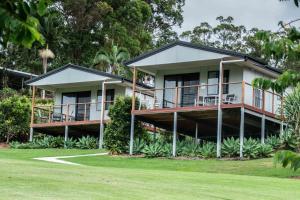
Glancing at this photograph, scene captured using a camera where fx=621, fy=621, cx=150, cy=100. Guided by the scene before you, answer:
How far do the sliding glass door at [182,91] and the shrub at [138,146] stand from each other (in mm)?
2639

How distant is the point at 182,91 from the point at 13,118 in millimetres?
11472

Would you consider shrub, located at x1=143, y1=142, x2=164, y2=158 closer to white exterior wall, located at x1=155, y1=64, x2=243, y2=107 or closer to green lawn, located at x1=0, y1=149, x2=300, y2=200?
white exterior wall, located at x1=155, y1=64, x2=243, y2=107

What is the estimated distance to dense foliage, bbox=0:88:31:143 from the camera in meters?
36.9

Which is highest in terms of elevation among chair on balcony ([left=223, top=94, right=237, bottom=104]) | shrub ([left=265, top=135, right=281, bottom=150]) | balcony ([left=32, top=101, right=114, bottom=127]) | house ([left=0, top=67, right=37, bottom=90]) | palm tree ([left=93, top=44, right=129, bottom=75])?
palm tree ([left=93, top=44, right=129, bottom=75])

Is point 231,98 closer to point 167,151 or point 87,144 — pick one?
point 167,151

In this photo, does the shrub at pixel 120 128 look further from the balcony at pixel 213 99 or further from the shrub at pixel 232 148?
the shrub at pixel 232 148

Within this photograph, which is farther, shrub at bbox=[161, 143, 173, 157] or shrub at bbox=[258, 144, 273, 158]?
shrub at bbox=[161, 143, 173, 157]

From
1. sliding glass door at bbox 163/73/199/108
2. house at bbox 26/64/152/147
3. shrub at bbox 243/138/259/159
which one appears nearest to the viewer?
shrub at bbox 243/138/259/159

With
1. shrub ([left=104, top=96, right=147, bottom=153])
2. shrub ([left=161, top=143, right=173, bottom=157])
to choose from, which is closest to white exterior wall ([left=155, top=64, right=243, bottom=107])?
shrub ([left=104, top=96, right=147, bottom=153])

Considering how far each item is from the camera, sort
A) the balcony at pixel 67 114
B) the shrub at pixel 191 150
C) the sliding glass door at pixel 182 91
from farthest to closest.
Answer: the balcony at pixel 67 114, the sliding glass door at pixel 182 91, the shrub at pixel 191 150

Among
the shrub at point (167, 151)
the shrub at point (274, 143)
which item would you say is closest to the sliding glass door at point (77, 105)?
the shrub at point (167, 151)

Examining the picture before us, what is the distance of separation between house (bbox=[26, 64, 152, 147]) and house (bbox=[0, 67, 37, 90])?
48.0 feet

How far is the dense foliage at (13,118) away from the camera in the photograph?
36938 millimetres

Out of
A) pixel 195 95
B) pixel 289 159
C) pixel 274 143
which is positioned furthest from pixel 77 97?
pixel 289 159
